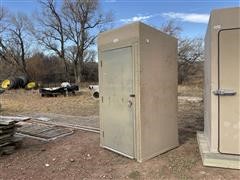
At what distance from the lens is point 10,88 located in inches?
683

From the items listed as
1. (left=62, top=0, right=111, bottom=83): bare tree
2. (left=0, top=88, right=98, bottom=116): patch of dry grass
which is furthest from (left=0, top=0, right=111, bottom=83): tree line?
(left=0, top=88, right=98, bottom=116): patch of dry grass

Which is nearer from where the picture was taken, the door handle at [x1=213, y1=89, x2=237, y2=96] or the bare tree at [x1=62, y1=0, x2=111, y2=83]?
the door handle at [x1=213, y1=89, x2=237, y2=96]

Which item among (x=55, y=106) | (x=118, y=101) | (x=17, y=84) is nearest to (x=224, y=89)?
(x=118, y=101)

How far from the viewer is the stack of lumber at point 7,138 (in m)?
3.94

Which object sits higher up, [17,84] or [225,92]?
[17,84]

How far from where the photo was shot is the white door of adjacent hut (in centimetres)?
347

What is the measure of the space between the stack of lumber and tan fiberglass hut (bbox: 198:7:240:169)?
2.99 meters

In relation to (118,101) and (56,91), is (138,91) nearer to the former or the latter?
(118,101)

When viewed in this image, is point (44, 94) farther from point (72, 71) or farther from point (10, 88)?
point (72, 71)

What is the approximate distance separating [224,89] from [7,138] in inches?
133

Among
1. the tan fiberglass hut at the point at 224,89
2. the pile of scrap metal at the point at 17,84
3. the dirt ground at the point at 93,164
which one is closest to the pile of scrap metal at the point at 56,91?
the pile of scrap metal at the point at 17,84

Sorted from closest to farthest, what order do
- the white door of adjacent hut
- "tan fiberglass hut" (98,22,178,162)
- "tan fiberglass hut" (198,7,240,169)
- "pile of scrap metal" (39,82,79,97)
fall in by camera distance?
"tan fiberglass hut" (198,7,240,169), "tan fiberglass hut" (98,22,178,162), the white door of adjacent hut, "pile of scrap metal" (39,82,79,97)

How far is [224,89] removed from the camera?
3.09 metres

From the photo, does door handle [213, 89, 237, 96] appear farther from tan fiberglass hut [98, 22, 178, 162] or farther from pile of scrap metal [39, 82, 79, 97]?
pile of scrap metal [39, 82, 79, 97]
